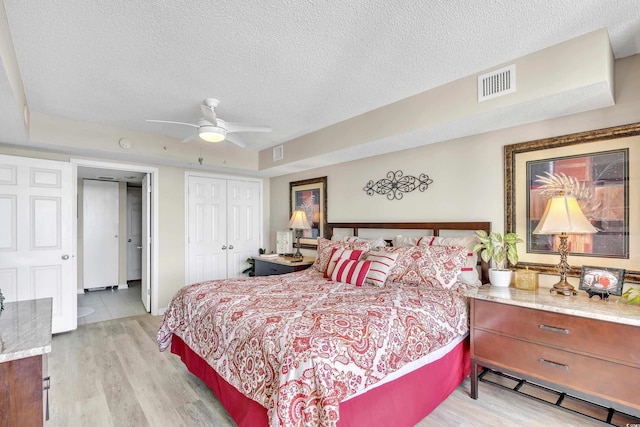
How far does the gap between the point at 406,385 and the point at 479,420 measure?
66cm

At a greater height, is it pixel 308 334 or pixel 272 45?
pixel 272 45

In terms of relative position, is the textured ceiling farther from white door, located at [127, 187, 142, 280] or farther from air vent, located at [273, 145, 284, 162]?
white door, located at [127, 187, 142, 280]

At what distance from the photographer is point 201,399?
2350 millimetres

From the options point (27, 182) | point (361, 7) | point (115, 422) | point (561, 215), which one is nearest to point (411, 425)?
point (561, 215)

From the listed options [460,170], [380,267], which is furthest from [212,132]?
[460,170]

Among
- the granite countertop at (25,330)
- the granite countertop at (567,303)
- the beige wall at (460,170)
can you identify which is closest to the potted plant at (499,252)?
the granite countertop at (567,303)

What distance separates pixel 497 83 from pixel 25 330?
10.4ft

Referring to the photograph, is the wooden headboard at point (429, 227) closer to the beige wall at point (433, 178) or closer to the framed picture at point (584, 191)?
the beige wall at point (433, 178)

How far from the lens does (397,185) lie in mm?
3666

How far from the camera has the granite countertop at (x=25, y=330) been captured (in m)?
1.15

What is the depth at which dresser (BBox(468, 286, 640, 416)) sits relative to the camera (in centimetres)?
176

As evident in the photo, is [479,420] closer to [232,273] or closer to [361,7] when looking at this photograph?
[361,7]

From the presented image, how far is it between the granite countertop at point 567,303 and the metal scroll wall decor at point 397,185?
1344mm

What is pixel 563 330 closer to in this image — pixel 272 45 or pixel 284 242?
pixel 272 45
